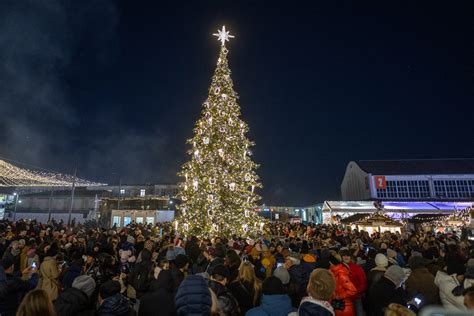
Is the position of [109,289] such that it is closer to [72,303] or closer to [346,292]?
[72,303]

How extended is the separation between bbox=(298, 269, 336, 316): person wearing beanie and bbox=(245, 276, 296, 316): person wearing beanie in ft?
1.85

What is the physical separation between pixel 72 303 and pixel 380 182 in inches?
1739

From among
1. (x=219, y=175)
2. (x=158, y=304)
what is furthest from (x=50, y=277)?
(x=219, y=175)

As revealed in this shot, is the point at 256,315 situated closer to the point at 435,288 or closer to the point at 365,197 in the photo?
the point at 435,288

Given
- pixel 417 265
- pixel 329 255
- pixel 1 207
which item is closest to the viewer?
pixel 417 265

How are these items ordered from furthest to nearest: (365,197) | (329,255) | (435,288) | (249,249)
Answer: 1. (365,197)
2. (249,249)
3. (329,255)
4. (435,288)

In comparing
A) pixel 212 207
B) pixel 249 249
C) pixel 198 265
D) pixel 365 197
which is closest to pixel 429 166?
pixel 365 197

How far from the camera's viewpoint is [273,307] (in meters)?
→ 3.95

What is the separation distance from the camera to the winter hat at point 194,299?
3.13 m

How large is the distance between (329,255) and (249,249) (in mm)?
3579

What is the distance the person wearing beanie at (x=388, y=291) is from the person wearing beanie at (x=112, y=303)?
416 cm

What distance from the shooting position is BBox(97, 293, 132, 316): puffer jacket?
377 cm

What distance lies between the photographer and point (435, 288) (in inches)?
219

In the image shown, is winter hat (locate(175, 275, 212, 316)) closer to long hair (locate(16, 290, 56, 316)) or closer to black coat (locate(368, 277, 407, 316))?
long hair (locate(16, 290, 56, 316))
